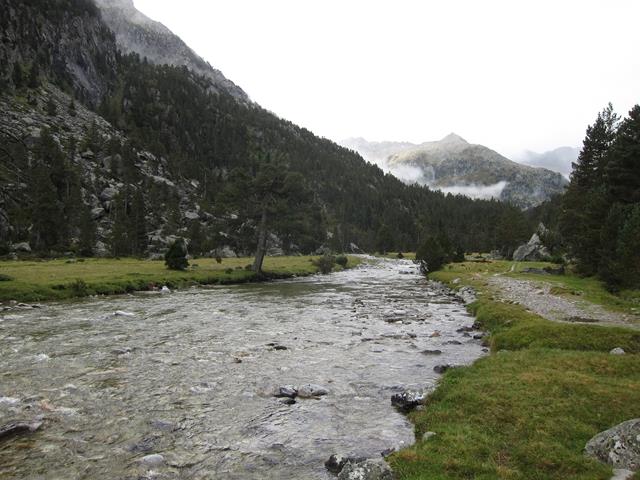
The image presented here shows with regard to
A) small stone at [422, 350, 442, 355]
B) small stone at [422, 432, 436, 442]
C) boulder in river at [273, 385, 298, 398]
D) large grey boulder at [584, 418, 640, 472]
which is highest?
large grey boulder at [584, 418, 640, 472]

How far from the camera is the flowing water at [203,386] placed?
28.0ft

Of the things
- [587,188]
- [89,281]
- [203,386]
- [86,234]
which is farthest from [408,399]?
[86,234]

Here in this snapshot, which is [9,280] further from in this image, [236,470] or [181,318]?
[236,470]

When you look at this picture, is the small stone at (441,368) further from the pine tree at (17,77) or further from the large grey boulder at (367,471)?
the pine tree at (17,77)

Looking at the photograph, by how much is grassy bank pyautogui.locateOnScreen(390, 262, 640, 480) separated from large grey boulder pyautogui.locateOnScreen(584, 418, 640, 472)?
268 mm

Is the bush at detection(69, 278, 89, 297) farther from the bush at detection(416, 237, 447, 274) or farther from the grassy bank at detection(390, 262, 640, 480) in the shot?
the bush at detection(416, 237, 447, 274)

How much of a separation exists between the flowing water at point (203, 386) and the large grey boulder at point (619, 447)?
11.9ft

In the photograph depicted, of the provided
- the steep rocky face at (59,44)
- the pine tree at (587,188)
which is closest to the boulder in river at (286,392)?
the pine tree at (587,188)

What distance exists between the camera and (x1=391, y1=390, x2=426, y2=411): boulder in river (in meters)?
11.5

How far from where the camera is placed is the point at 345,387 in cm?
1323

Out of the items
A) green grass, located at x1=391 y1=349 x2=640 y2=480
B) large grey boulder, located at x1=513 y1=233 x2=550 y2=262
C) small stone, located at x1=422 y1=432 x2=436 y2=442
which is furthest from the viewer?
large grey boulder, located at x1=513 y1=233 x2=550 y2=262

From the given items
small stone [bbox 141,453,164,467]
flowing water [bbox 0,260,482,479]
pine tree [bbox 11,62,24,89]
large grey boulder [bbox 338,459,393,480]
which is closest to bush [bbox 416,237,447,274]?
flowing water [bbox 0,260,482,479]

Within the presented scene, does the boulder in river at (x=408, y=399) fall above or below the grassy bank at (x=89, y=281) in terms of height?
above

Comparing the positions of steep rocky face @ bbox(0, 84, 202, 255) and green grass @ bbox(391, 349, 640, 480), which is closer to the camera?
green grass @ bbox(391, 349, 640, 480)
